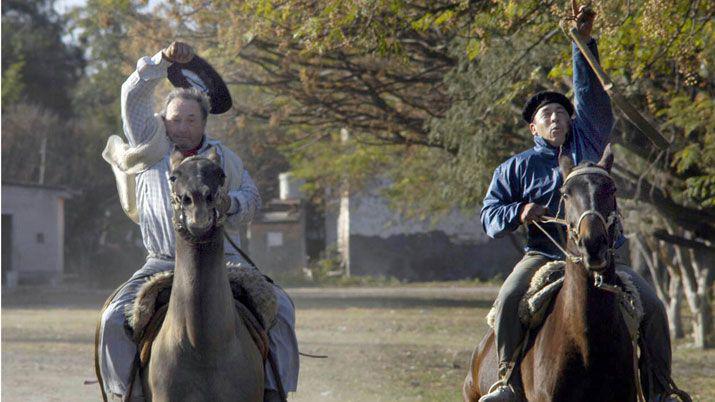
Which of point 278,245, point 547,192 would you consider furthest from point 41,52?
point 547,192

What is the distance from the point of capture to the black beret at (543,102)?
7836 millimetres

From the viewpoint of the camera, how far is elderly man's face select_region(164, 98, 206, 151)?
7.46 meters

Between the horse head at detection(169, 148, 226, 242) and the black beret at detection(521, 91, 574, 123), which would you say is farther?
the black beret at detection(521, 91, 574, 123)

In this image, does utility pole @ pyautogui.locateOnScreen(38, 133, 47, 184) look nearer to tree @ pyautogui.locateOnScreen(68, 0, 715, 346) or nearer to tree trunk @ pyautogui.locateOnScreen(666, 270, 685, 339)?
tree @ pyautogui.locateOnScreen(68, 0, 715, 346)

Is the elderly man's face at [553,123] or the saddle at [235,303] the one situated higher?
the elderly man's face at [553,123]

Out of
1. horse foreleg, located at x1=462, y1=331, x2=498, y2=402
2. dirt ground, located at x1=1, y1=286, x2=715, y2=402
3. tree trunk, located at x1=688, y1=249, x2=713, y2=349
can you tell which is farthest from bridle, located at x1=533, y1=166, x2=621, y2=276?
tree trunk, located at x1=688, y1=249, x2=713, y2=349

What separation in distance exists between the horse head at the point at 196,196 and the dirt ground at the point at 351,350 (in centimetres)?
795

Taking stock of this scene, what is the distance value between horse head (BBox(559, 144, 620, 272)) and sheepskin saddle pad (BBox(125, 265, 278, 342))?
1.86 m

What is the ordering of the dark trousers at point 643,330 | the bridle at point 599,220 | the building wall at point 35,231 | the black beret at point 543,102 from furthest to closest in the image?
the building wall at point 35,231, the black beret at point 543,102, the dark trousers at point 643,330, the bridle at point 599,220

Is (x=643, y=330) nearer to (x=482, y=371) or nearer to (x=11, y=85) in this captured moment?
(x=482, y=371)

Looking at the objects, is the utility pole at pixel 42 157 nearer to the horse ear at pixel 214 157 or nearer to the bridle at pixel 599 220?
the horse ear at pixel 214 157

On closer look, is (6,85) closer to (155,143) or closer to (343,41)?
(343,41)

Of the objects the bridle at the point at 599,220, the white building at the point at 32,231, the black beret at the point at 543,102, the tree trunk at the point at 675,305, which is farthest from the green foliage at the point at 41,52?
the bridle at the point at 599,220

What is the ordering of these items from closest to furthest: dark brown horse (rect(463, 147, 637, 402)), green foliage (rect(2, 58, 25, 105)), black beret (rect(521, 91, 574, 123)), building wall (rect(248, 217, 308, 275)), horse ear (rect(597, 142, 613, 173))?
dark brown horse (rect(463, 147, 637, 402)) < horse ear (rect(597, 142, 613, 173)) < black beret (rect(521, 91, 574, 123)) < building wall (rect(248, 217, 308, 275)) < green foliage (rect(2, 58, 25, 105))
